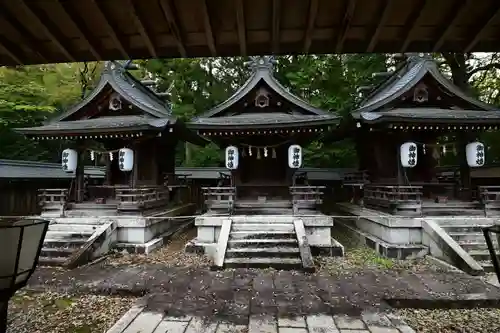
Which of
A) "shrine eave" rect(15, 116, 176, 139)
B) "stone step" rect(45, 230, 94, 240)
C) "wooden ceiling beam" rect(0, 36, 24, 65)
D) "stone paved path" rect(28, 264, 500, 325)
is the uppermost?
"shrine eave" rect(15, 116, 176, 139)

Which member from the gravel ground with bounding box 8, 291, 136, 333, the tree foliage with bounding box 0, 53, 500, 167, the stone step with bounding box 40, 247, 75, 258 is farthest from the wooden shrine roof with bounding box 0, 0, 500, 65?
the tree foliage with bounding box 0, 53, 500, 167

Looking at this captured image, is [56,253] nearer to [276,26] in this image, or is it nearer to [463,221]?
[276,26]

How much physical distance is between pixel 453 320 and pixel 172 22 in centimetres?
659

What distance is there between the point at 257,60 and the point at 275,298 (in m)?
10.9

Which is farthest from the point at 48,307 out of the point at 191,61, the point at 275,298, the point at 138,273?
the point at 191,61

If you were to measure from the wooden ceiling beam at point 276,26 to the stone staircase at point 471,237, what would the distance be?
9.38m

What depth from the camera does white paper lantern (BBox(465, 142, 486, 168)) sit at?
1247 cm

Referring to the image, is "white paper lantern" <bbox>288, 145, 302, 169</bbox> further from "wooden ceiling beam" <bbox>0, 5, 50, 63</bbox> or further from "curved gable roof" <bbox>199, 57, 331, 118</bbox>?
"wooden ceiling beam" <bbox>0, 5, 50, 63</bbox>

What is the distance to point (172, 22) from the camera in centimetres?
322

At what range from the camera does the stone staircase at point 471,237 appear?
32.7ft

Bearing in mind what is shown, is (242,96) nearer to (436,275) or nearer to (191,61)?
(436,275)

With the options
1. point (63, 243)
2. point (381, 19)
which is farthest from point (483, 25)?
point (63, 243)

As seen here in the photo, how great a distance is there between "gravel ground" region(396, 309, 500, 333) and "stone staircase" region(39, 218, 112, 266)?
877 cm

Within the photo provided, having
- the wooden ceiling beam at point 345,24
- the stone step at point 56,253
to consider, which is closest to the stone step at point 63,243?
the stone step at point 56,253
